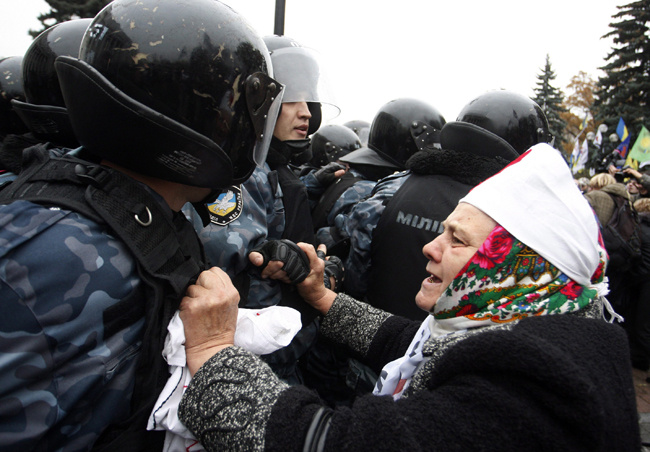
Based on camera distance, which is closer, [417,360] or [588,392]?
[588,392]

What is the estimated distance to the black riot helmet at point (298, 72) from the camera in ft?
8.48

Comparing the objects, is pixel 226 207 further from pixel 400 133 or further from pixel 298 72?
pixel 400 133

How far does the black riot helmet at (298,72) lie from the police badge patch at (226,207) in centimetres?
89

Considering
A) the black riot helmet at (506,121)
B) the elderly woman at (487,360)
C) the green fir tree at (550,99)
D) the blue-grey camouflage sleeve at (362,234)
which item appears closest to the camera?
the elderly woman at (487,360)

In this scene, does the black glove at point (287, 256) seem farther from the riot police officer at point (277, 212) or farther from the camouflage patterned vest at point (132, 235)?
the camouflage patterned vest at point (132, 235)

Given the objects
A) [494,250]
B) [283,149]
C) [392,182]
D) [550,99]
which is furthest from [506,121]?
[550,99]

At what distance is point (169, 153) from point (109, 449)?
0.76 metres

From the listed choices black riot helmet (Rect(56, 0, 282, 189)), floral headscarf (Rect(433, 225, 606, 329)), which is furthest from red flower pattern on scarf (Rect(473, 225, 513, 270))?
black riot helmet (Rect(56, 0, 282, 189))

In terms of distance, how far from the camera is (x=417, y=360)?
1.41 m

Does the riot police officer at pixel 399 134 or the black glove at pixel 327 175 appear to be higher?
the riot police officer at pixel 399 134

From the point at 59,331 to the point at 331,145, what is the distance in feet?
15.0

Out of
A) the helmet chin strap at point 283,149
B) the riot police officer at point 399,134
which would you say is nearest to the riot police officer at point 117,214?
the helmet chin strap at point 283,149

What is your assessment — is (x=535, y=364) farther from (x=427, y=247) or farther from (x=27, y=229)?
(x=27, y=229)

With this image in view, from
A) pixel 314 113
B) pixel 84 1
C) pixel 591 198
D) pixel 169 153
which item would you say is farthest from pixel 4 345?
pixel 84 1
